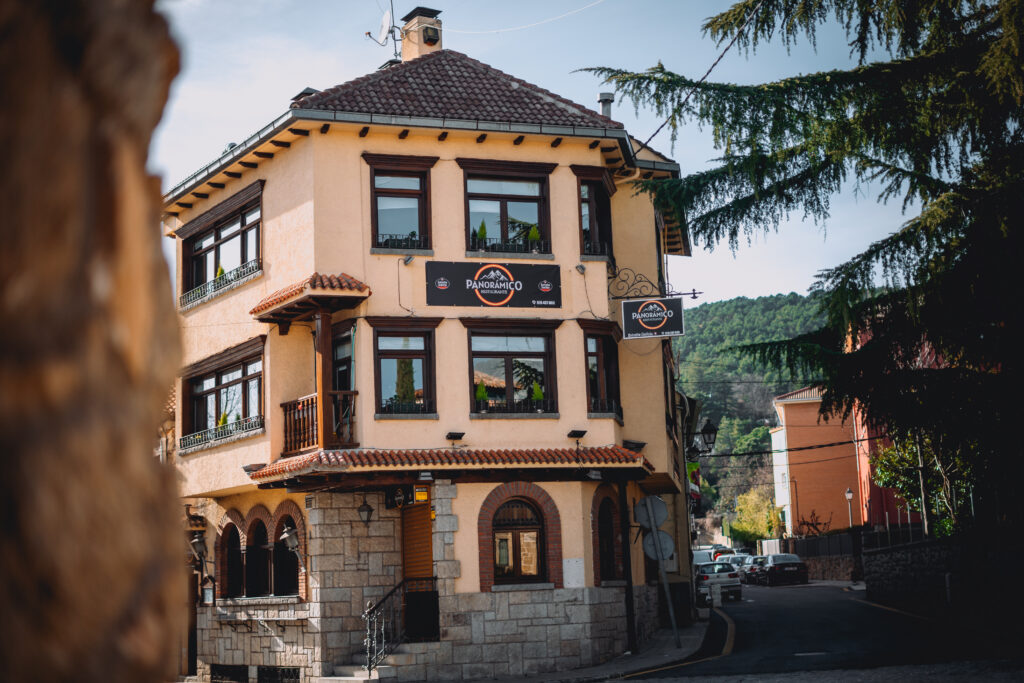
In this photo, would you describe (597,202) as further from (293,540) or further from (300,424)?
(293,540)

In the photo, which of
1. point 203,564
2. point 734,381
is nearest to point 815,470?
point 203,564

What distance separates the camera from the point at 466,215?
23391 mm

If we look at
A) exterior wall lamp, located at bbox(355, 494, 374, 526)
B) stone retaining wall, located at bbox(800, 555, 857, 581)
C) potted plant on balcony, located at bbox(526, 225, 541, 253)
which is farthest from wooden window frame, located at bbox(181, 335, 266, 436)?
stone retaining wall, located at bbox(800, 555, 857, 581)

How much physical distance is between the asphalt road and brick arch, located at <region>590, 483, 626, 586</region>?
8.11 ft

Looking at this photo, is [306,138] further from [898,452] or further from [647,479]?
[898,452]

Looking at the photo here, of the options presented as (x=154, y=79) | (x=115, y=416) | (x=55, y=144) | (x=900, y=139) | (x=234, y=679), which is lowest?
(x=234, y=679)

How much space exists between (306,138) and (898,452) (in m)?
25.0

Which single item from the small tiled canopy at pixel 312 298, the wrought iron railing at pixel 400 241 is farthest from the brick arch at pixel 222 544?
the wrought iron railing at pixel 400 241

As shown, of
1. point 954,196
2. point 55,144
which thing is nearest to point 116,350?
point 55,144

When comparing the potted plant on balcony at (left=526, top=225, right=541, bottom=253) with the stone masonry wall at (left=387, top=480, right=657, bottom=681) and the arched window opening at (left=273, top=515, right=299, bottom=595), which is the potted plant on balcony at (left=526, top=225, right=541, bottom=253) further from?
the arched window opening at (left=273, top=515, right=299, bottom=595)

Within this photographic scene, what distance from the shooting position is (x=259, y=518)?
2497cm

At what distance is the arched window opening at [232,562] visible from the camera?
26.1 metres

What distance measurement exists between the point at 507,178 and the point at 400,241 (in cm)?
272

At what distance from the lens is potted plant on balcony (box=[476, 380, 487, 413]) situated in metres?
23.0
